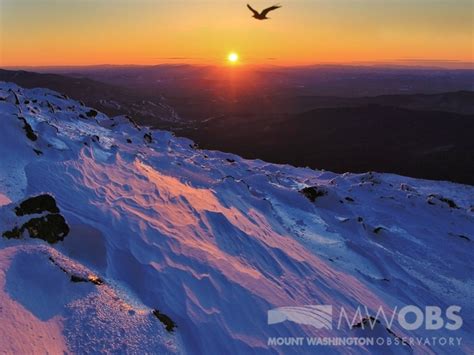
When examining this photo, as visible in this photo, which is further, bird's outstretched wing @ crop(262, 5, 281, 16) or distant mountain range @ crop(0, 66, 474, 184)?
distant mountain range @ crop(0, 66, 474, 184)

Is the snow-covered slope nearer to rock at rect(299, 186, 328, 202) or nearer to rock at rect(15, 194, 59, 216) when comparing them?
rock at rect(299, 186, 328, 202)

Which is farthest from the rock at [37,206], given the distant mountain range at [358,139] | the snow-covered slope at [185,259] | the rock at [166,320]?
the distant mountain range at [358,139]

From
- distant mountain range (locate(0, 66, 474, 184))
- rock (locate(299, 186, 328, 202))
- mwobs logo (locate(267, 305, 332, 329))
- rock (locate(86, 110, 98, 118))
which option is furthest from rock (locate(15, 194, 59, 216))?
distant mountain range (locate(0, 66, 474, 184))

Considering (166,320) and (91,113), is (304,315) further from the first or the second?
(91,113)

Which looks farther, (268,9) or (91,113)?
(91,113)

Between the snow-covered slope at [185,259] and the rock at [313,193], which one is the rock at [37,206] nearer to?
the snow-covered slope at [185,259]

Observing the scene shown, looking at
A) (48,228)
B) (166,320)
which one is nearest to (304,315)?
(166,320)

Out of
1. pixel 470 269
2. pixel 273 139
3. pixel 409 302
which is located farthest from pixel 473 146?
pixel 409 302

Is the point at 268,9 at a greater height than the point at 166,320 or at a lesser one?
greater
